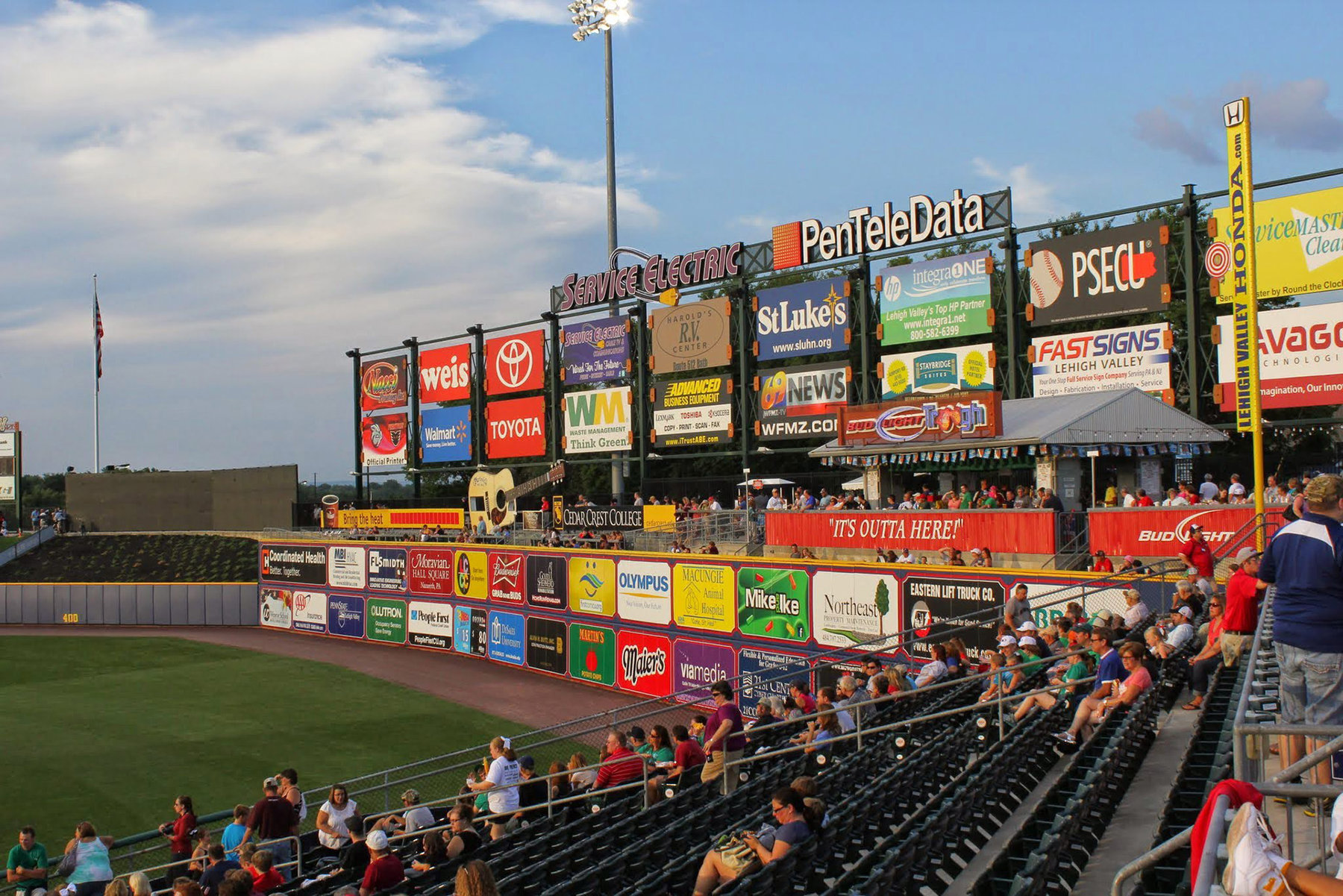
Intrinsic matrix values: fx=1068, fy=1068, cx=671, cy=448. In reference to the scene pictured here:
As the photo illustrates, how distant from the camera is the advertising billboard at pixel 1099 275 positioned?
27922mm

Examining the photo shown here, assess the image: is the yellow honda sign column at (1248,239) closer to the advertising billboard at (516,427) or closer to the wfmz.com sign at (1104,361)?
the wfmz.com sign at (1104,361)

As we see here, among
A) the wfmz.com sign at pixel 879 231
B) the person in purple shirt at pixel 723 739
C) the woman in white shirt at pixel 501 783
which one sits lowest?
the woman in white shirt at pixel 501 783

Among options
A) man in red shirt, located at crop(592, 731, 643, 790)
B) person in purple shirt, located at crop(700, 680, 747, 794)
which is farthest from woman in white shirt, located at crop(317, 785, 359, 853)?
person in purple shirt, located at crop(700, 680, 747, 794)

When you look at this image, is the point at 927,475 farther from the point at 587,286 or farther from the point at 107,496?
the point at 107,496

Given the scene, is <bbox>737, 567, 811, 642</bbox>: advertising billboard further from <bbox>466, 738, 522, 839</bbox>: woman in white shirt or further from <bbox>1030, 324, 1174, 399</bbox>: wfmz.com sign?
<bbox>466, 738, 522, 839</bbox>: woman in white shirt


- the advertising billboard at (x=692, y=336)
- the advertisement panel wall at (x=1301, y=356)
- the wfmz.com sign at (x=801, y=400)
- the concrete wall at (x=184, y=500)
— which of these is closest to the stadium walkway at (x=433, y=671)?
the concrete wall at (x=184, y=500)

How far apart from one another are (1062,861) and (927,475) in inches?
1083

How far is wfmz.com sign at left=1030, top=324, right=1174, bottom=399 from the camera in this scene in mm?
27719

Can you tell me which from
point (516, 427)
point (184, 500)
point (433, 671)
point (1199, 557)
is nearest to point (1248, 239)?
point (1199, 557)

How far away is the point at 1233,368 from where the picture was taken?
26.9 meters

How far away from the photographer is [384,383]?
50.7 meters

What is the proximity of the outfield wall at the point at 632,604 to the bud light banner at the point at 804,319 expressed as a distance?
10.6 metres

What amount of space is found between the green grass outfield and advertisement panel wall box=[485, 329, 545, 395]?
15.2 m

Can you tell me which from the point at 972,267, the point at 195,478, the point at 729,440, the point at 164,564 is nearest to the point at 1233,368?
the point at 972,267
